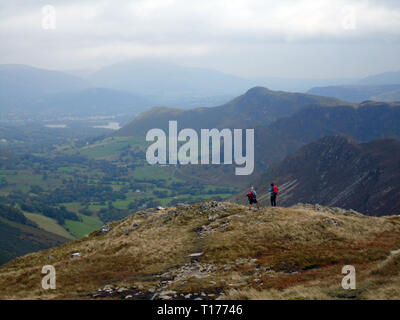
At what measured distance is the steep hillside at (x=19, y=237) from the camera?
13900cm

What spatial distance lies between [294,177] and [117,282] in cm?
16568

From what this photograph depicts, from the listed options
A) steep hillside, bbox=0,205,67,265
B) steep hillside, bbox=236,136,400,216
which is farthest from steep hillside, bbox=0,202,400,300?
steep hillside, bbox=0,205,67,265

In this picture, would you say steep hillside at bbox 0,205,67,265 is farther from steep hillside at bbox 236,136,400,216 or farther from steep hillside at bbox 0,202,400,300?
steep hillside at bbox 0,202,400,300

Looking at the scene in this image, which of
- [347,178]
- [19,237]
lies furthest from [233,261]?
[19,237]

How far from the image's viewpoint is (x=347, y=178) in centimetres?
15838

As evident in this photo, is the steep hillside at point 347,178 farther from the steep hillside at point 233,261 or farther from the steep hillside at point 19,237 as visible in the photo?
the steep hillside at point 233,261

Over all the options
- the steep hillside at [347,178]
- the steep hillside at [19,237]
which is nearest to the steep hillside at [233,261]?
the steep hillside at [347,178]

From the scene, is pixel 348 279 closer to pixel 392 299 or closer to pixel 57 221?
pixel 392 299

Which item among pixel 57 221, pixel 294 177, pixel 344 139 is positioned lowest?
pixel 57 221

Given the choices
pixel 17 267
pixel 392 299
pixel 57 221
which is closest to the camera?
pixel 392 299

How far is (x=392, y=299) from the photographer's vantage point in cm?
1684

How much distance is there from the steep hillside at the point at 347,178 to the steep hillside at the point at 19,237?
87686 mm

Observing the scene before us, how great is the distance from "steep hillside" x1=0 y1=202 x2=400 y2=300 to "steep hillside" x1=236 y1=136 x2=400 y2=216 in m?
94.9
